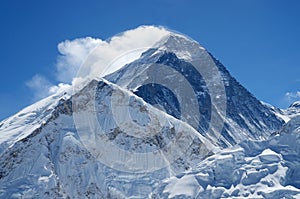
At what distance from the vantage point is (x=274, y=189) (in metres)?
167

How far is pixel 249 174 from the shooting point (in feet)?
584

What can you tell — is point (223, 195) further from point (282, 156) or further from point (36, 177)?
point (36, 177)

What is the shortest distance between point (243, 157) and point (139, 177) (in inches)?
1318

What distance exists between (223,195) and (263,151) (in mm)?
22296

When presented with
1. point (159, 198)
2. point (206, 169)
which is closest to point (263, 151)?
point (206, 169)

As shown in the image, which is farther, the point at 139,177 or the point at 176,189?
the point at 139,177

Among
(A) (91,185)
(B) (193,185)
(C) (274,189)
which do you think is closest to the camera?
(C) (274,189)

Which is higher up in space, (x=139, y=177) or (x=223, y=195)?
(x=139, y=177)

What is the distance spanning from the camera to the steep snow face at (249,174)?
171625mm

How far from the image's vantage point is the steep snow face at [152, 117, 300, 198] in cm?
17162

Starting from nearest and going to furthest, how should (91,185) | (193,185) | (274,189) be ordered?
(274,189) → (193,185) → (91,185)

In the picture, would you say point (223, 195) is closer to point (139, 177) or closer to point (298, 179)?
point (298, 179)

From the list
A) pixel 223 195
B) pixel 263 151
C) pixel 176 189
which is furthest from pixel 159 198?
pixel 263 151

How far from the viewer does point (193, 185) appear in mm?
180250
